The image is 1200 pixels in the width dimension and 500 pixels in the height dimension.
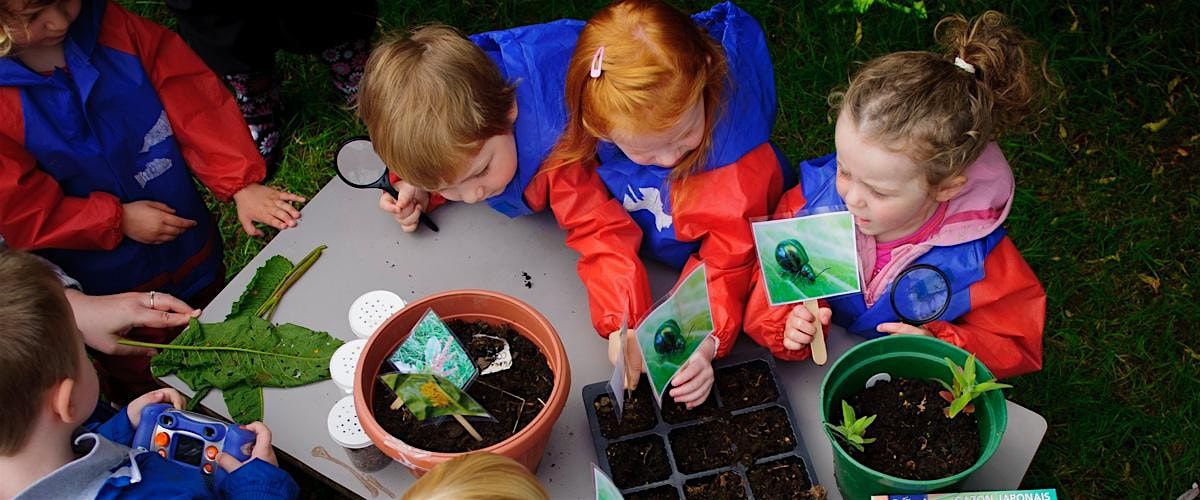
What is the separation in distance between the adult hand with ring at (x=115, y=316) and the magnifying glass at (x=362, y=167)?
477 mm

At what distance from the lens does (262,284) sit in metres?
1.92

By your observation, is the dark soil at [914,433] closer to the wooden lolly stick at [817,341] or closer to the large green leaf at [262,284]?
the wooden lolly stick at [817,341]

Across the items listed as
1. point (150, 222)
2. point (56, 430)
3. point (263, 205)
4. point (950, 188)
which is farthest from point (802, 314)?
point (150, 222)

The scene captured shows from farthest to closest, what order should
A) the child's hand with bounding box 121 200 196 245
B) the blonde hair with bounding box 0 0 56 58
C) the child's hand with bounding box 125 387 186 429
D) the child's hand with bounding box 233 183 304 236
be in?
the child's hand with bounding box 121 200 196 245 → the child's hand with bounding box 233 183 304 236 → the blonde hair with bounding box 0 0 56 58 → the child's hand with bounding box 125 387 186 429

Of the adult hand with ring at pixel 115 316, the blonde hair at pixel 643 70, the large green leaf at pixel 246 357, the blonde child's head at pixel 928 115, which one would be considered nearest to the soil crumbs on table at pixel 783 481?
the blonde child's head at pixel 928 115

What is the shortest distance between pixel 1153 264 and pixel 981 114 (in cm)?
171

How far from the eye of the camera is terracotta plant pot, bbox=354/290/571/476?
1458mm

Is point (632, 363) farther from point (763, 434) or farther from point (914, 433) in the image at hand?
point (914, 433)

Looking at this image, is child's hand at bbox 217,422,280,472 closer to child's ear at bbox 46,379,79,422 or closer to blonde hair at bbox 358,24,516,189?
child's ear at bbox 46,379,79,422

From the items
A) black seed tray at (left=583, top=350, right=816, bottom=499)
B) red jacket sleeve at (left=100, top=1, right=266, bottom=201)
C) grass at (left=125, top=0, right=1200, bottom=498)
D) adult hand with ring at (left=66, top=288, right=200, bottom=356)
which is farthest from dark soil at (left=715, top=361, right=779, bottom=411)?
red jacket sleeve at (left=100, top=1, right=266, bottom=201)

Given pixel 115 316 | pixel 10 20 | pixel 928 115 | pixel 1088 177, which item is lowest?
pixel 1088 177

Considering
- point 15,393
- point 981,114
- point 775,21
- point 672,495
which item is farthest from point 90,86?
point 775,21

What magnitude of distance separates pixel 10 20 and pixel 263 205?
67 cm

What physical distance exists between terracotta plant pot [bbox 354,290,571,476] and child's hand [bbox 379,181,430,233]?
35 cm
